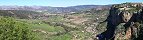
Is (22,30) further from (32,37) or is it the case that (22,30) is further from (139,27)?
(139,27)

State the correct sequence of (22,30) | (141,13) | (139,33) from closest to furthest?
(22,30) → (139,33) → (141,13)

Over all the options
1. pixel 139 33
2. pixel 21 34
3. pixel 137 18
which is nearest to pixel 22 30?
pixel 21 34

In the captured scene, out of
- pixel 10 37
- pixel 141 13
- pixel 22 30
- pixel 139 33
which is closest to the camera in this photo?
pixel 10 37

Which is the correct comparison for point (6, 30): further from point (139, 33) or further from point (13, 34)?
point (139, 33)

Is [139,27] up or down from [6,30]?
down

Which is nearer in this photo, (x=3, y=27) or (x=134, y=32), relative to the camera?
(x=3, y=27)

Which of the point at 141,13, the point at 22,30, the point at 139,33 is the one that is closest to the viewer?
the point at 22,30

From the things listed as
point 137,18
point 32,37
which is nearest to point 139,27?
point 137,18

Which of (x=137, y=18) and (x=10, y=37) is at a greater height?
(x=10, y=37)

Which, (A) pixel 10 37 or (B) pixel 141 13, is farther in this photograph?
(B) pixel 141 13
